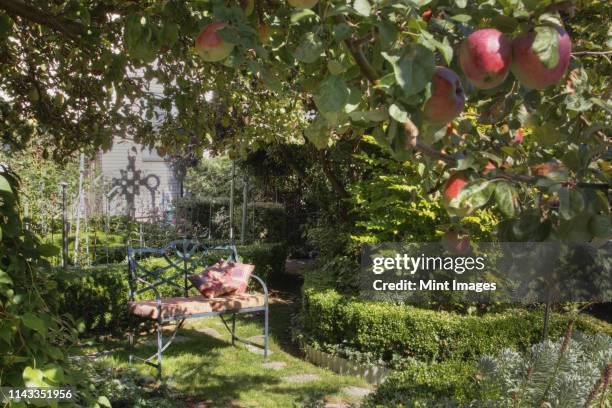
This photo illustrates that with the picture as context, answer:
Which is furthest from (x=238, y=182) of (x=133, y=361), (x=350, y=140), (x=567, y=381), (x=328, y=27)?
(x=328, y=27)

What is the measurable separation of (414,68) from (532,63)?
0.23 meters

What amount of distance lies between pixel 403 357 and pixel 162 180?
12.2 m

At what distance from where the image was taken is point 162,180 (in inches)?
622

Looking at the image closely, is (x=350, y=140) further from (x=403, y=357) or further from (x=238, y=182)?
(x=238, y=182)

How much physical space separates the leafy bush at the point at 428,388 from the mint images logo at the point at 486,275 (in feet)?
6.93

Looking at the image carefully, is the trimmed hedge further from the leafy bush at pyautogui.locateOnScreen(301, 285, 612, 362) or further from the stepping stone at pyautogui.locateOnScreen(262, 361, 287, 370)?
Result: the leafy bush at pyautogui.locateOnScreen(301, 285, 612, 362)

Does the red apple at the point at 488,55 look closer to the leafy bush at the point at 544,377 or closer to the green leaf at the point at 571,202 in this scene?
the green leaf at the point at 571,202

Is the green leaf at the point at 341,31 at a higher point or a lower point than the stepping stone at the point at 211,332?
higher

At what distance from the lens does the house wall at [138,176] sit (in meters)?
13.1

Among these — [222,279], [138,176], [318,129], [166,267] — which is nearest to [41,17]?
[318,129]

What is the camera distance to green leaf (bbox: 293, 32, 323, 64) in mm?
1037

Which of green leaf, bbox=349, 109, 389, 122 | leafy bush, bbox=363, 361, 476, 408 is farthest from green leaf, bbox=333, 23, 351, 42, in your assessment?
leafy bush, bbox=363, 361, 476, 408

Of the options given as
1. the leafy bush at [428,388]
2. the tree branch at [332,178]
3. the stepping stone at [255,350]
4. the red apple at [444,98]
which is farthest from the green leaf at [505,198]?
the tree branch at [332,178]

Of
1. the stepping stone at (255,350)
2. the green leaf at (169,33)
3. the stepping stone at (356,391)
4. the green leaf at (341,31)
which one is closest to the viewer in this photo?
the green leaf at (341,31)
